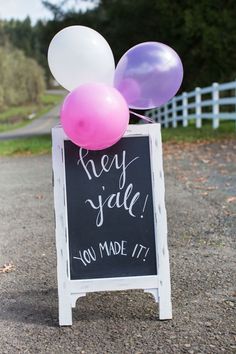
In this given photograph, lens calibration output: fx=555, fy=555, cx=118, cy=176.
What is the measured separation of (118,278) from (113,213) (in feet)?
1.37

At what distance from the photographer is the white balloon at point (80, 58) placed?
3.44m

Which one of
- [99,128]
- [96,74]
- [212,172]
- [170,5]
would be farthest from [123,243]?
[170,5]

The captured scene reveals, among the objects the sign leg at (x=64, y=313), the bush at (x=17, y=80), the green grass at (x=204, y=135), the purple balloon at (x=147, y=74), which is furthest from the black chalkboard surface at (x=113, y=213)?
the bush at (x=17, y=80)

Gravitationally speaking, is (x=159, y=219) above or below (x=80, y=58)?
below

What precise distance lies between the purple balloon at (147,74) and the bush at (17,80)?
53.8m

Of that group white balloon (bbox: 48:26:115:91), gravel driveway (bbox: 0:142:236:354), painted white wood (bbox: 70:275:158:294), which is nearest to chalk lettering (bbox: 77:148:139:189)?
white balloon (bbox: 48:26:115:91)

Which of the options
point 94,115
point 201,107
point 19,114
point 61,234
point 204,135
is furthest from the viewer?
point 19,114

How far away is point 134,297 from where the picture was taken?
3.96 m

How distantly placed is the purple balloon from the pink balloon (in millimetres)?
150

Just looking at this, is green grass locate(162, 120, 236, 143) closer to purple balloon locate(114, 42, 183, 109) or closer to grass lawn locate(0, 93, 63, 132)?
purple balloon locate(114, 42, 183, 109)

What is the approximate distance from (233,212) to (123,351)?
3.28 metres

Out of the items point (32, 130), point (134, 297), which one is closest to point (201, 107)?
point (134, 297)

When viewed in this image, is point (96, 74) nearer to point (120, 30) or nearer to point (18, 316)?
point (18, 316)

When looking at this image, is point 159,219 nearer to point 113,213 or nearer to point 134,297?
point 113,213
